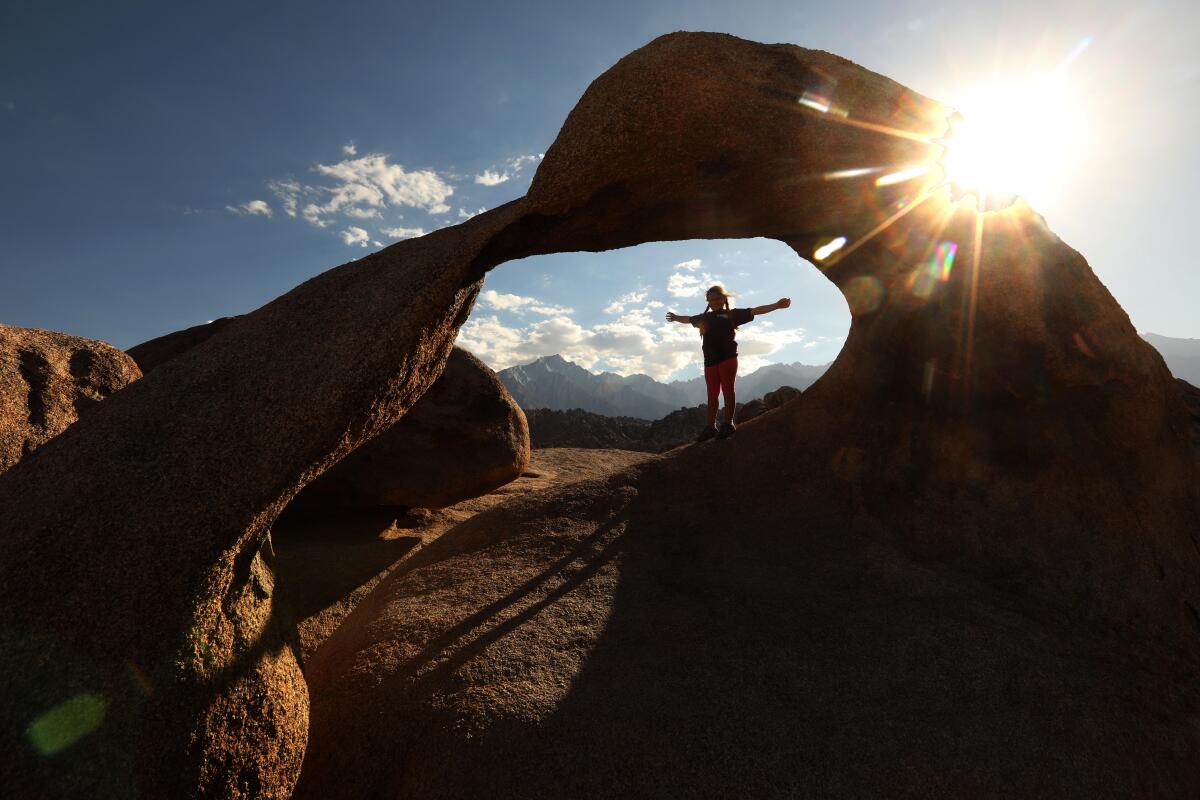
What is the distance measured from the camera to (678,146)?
3.98 metres

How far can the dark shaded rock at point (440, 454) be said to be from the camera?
22.6ft

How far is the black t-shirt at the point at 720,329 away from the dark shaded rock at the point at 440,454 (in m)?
2.79

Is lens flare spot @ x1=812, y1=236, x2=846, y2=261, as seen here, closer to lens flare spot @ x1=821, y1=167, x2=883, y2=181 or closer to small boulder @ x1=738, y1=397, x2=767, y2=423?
lens flare spot @ x1=821, y1=167, x2=883, y2=181

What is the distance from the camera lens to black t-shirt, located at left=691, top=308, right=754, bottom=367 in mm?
6836

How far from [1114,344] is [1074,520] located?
1510mm

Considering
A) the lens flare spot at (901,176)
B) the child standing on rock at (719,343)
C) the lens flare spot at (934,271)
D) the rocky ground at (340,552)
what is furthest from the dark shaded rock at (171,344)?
the lens flare spot at (934,271)

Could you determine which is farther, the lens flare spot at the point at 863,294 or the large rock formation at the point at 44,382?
the lens flare spot at the point at 863,294

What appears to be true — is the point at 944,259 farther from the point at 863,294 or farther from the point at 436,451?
the point at 436,451

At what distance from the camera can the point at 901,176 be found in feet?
15.9

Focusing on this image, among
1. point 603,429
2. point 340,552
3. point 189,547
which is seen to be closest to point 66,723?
point 189,547

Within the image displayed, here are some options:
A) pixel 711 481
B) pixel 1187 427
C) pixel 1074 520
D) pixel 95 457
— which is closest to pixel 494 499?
pixel 711 481

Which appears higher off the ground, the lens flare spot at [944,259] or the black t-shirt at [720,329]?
the lens flare spot at [944,259]

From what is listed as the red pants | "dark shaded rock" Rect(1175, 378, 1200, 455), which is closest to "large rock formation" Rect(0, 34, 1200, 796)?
the red pants

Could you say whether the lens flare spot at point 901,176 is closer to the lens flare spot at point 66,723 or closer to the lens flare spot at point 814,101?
the lens flare spot at point 814,101
